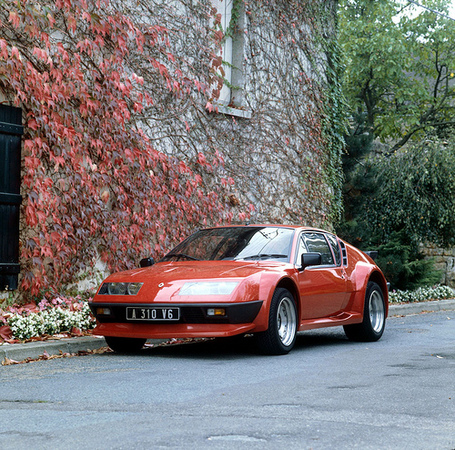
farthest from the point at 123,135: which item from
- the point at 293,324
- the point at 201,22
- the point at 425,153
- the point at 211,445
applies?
the point at 425,153

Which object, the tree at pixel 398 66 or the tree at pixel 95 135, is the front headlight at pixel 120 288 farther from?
the tree at pixel 398 66

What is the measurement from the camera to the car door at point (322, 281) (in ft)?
26.0

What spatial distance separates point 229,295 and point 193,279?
0.43 m

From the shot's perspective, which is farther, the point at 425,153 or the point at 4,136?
the point at 425,153

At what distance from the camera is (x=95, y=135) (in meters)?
10.5

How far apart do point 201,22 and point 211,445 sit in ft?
34.7

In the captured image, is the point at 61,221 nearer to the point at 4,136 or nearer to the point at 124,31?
the point at 4,136

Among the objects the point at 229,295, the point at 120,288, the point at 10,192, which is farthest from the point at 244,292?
the point at 10,192

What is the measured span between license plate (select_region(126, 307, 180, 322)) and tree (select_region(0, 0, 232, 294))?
2.92 m

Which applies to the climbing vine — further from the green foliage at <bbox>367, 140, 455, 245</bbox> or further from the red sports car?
the red sports car

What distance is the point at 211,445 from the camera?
3.68 m

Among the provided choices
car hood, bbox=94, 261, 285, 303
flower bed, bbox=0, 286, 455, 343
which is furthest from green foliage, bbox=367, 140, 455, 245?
car hood, bbox=94, 261, 285, 303

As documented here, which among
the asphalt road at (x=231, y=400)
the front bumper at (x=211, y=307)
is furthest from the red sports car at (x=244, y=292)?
the asphalt road at (x=231, y=400)

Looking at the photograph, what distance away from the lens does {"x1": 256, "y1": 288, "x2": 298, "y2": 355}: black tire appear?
281 inches
